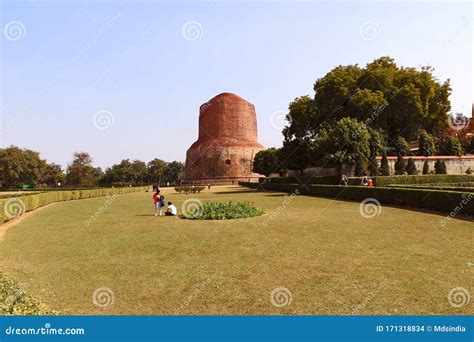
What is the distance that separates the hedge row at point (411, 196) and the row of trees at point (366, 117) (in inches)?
193

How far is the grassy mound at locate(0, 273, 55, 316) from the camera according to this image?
3848 millimetres

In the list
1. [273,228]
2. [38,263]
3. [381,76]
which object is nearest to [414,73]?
[381,76]

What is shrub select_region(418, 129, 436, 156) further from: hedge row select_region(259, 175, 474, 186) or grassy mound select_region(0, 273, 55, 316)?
grassy mound select_region(0, 273, 55, 316)

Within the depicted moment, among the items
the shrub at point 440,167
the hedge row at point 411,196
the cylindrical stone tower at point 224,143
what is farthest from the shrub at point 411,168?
the cylindrical stone tower at point 224,143

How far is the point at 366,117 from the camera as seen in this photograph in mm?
35031

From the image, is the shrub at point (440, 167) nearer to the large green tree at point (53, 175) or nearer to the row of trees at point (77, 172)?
the row of trees at point (77, 172)

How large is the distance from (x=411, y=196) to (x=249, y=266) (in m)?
12.0

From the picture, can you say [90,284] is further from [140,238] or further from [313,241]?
[313,241]

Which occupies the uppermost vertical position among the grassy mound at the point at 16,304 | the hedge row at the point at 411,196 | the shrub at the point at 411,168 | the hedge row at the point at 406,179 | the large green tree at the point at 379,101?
the large green tree at the point at 379,101

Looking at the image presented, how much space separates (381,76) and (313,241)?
3087 cm

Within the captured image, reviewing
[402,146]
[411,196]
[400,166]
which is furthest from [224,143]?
[411,196]

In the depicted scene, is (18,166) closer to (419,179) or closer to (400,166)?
(400,166)

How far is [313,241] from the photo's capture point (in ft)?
29.5

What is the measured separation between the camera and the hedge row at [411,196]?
42.8 feet
